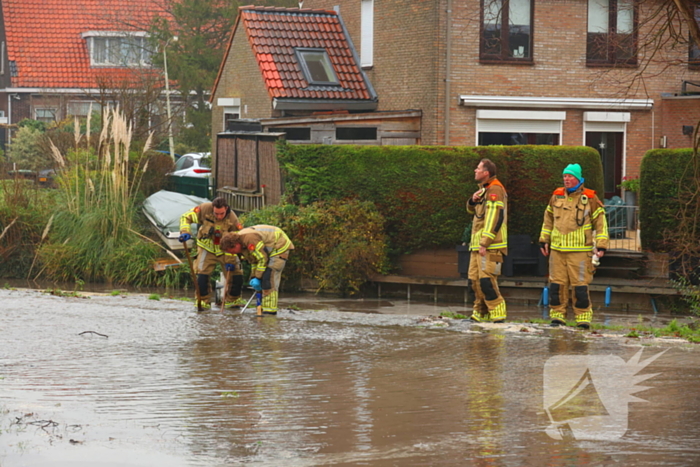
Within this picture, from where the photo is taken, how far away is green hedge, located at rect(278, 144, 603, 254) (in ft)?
53.0

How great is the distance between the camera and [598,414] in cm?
688

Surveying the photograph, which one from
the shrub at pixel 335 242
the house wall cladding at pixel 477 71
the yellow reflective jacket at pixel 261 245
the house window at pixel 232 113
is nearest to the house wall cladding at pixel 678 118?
the house wall cladding at pixel 477 71

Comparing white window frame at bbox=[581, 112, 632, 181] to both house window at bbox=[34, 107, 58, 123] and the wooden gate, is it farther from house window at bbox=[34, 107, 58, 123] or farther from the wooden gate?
house window at bbox=[34, 107, 58, 123]

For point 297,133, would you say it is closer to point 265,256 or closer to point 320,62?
point 320,62

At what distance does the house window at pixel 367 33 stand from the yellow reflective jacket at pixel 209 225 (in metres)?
11.6

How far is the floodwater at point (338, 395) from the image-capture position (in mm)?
6070

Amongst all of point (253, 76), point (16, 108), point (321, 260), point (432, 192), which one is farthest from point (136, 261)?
point (16, 108)

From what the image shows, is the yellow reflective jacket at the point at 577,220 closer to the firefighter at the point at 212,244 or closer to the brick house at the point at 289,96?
the firefighter at the point at 212,244

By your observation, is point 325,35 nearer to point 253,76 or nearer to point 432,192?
point 253,76

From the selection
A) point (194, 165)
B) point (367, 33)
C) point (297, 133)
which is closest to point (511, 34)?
point (367, 33)

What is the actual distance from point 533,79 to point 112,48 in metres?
21.2

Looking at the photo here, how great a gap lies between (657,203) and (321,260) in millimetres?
5427

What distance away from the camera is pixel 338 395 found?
765 centimetres

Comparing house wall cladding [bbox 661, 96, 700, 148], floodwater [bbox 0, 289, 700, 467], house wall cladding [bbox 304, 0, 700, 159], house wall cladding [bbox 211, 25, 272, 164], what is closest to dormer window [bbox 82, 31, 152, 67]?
house wall cladding [bbox 211, 25, 272, 164]
